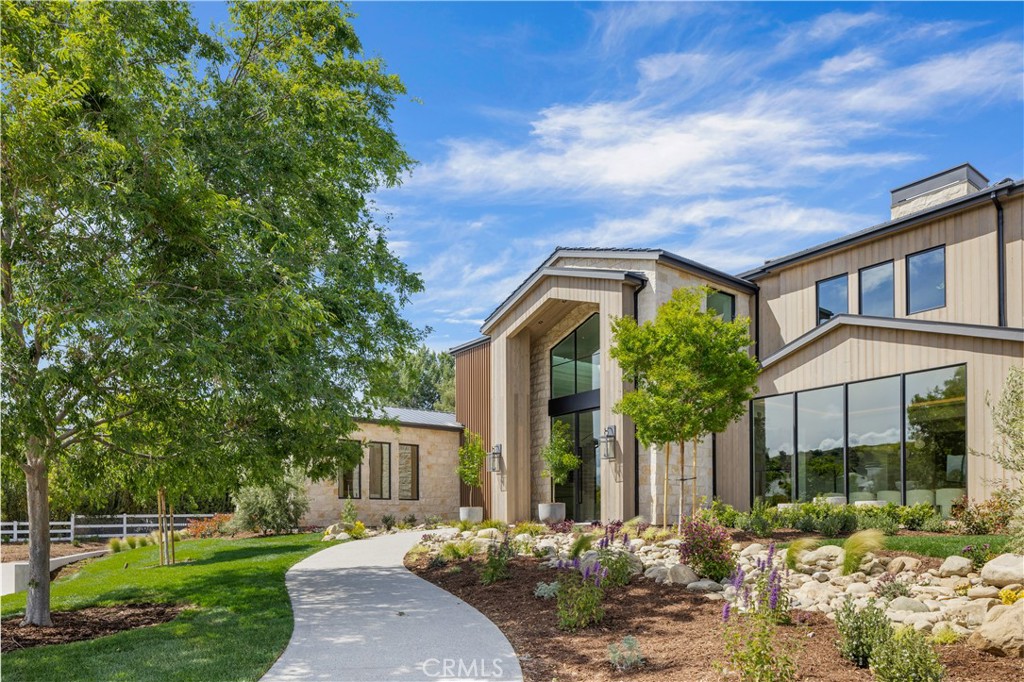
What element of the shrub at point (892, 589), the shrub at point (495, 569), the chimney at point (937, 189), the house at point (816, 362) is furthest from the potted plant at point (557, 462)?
the shrub at point (892, 589)

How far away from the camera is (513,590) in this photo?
35.5 feet

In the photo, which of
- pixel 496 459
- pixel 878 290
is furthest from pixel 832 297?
pixel 496 459

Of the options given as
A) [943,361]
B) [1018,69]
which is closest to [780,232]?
[943,361]

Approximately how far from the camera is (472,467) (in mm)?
22797

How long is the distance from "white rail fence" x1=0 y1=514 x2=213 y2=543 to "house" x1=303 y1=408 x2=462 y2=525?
4.81 m

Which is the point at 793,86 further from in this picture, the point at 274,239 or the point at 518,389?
the point at 518,389

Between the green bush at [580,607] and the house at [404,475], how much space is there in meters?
16.7

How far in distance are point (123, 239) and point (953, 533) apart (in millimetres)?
13414

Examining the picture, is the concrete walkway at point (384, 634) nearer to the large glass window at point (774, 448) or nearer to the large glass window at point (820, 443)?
the large glass window at point (774, 448)

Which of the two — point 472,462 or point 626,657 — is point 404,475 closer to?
point 472,462

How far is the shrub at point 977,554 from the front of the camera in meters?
9.45

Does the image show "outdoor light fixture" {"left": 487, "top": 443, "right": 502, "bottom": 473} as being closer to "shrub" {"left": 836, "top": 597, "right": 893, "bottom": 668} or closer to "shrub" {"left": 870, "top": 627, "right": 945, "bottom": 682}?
"shrub" {"left": 836, "top": 597, "right": 893, "bottom": 668}

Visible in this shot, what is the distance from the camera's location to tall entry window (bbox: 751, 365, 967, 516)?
14172 mm

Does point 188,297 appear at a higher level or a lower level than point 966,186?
lower
